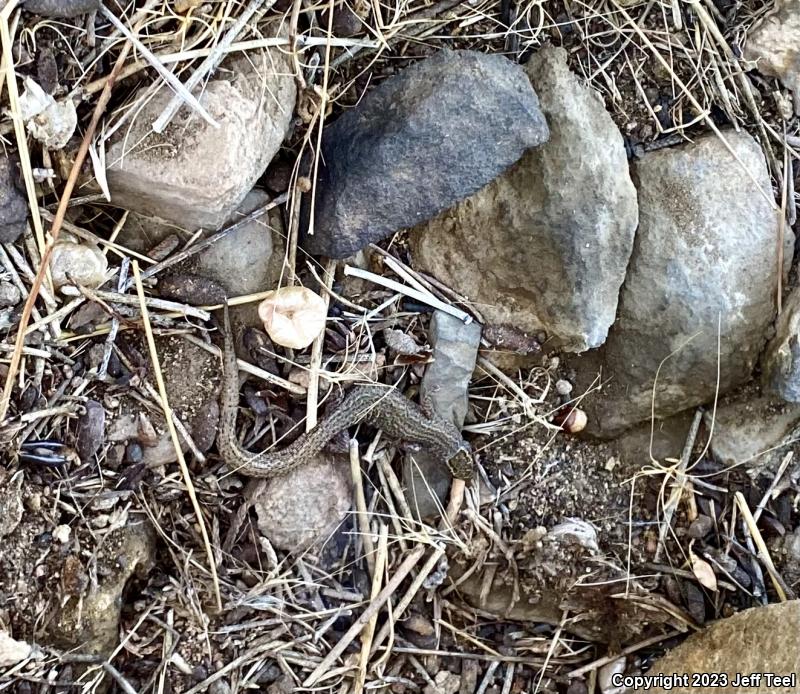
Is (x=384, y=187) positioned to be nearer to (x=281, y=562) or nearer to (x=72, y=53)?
(x=72, y=53)

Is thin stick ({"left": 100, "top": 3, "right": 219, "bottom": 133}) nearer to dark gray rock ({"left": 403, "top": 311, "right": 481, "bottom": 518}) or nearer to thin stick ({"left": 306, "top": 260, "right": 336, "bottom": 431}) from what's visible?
thin stick ({"left": 306, "top": 260, "right": 336, "bottom": 431})

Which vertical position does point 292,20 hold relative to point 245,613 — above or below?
above

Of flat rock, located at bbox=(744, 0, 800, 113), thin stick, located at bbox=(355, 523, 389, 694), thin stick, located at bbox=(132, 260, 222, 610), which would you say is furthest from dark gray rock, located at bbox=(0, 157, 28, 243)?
flat rock, located at bbox=(744, 0, 800, 113)

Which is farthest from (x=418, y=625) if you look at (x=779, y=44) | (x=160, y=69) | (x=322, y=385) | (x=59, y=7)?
(x=779, y=44)

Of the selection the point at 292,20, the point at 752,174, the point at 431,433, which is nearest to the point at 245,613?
the point at 431,433

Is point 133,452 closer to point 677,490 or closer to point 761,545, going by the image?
point 677,490

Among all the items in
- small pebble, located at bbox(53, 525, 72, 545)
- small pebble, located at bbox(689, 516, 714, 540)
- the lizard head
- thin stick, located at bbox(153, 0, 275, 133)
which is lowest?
small pebble, located at bbox(689, 516, 714, 540)
